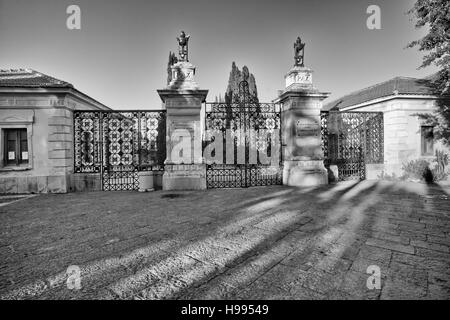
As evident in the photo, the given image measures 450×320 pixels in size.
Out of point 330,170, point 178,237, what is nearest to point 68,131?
point 178,237

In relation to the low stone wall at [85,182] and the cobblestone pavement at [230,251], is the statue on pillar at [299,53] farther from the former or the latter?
the low stone wall at [85,182]

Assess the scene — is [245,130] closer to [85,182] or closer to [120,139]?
[120,139]

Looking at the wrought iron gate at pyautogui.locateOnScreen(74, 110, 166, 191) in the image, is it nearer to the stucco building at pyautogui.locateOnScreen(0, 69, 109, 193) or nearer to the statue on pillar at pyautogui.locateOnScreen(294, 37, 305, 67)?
the stucco building at pyautogui.locateOnScreen(0, 69, 109, 193)

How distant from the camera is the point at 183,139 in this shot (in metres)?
8.40

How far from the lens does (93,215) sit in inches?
195

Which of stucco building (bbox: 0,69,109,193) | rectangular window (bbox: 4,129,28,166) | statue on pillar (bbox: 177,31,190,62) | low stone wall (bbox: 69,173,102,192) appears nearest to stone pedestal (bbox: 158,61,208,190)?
statue on pillar (bbox: 177,31,190,62)

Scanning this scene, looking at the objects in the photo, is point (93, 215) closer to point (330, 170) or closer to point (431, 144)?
point (330, 170)

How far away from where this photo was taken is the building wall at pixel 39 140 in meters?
8.23

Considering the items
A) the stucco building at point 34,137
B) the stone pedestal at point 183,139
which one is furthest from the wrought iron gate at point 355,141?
the stucco building at point 34,137

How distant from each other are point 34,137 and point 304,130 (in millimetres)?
11030

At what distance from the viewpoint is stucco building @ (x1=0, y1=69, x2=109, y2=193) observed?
8.22 meters

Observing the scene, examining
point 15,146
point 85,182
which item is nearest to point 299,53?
point 85,182

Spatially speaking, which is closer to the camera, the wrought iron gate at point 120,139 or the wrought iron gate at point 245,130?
the wrought iron gate at point 120,139
